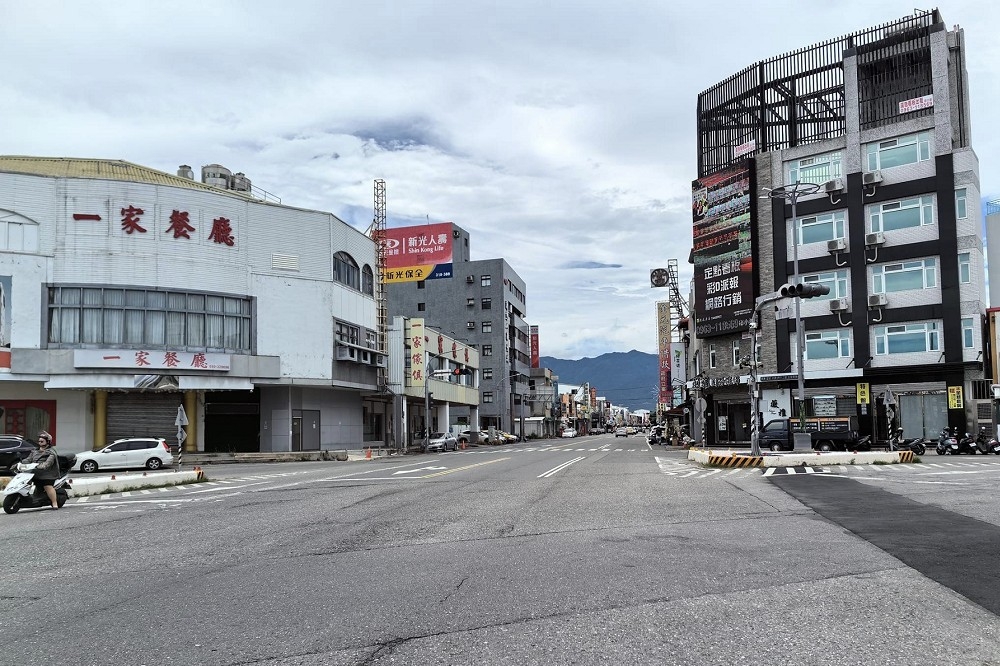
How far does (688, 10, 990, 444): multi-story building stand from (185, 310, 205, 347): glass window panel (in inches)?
1227

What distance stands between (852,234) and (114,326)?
41172 mm

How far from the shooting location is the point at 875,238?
148ft

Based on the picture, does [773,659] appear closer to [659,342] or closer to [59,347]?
[59,347]

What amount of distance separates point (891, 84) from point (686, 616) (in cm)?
4820

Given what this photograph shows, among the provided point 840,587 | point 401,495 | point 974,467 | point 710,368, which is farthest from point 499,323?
point 840,587

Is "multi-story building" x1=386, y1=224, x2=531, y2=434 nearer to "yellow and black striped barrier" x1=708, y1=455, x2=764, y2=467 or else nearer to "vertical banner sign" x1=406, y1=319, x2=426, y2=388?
"vertical banner sign" x1=406, y1=319, x2=426, y2=388

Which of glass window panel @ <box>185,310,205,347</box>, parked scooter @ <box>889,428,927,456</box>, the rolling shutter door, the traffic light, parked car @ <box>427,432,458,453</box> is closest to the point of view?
the traffic light

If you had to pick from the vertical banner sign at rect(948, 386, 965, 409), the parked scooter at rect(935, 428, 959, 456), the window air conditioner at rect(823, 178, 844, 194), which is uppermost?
the window air conditioner at rect(823, 178, 844, 194)

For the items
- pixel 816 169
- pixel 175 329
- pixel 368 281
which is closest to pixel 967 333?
pixel 816 169

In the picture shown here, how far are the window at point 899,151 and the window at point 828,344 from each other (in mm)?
9712

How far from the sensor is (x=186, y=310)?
4428 centimetres

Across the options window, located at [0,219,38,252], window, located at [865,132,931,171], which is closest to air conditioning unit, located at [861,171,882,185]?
window, located at [865,132,931,171]

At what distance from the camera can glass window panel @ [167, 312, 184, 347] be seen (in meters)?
43.8

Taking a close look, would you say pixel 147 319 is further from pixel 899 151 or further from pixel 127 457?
pixel 899 151
